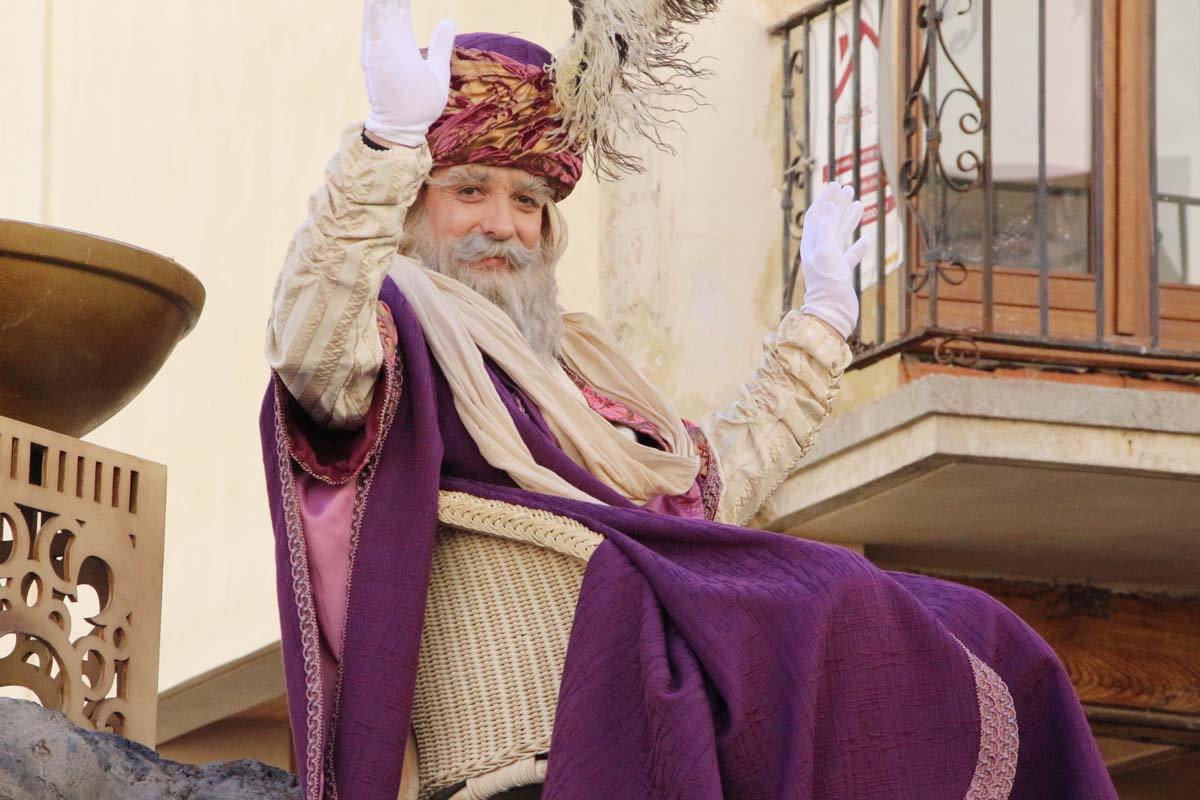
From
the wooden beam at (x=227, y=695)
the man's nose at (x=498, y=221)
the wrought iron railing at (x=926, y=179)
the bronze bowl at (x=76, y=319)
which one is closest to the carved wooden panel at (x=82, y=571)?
the bronze bowl at (x=76, y=319)

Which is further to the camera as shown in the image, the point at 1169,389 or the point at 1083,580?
the point at 1083,580

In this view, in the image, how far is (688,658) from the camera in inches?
132

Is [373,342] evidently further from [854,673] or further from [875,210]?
[875,210]

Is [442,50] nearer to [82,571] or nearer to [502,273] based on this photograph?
[502,273]

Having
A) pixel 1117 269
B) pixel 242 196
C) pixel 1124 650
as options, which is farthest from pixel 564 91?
pixel 242 196

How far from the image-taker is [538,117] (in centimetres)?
405

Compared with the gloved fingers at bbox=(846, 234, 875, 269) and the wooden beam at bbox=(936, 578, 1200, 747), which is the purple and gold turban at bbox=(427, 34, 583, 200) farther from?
the wooden beam at bbox=(936, 578, 1200, 747)

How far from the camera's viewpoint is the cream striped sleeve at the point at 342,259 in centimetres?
347

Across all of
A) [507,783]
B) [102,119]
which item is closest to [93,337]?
[507,783]

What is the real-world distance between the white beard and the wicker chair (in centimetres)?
46

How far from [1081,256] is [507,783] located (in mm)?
3576

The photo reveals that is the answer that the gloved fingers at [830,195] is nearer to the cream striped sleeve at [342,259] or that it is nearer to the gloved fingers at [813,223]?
the gloved fingers at [813,223]

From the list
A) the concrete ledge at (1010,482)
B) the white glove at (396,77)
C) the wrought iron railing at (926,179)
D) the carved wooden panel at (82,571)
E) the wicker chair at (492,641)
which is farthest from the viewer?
the wrought iron railing at (926,179)

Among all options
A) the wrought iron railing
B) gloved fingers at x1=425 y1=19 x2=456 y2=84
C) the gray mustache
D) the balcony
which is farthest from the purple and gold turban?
the wrought iron railing
